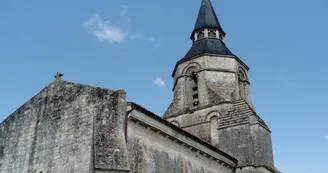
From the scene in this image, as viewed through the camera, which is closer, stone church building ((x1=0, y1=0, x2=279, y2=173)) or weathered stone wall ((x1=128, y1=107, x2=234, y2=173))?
stone church building ((x1=0, y1=0, x2=279, y2=173))

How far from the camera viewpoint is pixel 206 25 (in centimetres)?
2822

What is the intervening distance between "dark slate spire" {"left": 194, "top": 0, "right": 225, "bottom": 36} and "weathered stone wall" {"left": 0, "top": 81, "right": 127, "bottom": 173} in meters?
14.5

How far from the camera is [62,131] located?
15.0 metres

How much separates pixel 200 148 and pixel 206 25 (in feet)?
39.3

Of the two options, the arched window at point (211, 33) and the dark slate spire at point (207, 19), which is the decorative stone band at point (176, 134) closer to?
the arched window at point (211, 33)

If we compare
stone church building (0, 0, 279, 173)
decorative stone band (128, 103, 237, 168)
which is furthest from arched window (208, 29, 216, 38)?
decorative stone band (128, 103, 237, 168)

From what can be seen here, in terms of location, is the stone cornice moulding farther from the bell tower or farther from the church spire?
the church spire

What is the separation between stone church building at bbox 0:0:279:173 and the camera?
547 inches

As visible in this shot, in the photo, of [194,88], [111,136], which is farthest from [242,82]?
[111,136]

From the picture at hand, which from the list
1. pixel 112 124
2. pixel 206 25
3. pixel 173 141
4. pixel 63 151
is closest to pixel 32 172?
pixel 63 151

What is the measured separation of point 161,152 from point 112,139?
→ 3157 millimetres

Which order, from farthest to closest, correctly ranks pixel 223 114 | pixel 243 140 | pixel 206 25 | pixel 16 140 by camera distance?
pixel 206 25, pixel 223 114, pixel 243 140, pixel 16 140

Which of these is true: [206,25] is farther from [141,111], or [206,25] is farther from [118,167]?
[118,167]

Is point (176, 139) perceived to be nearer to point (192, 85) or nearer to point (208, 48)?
point (192, 85)
